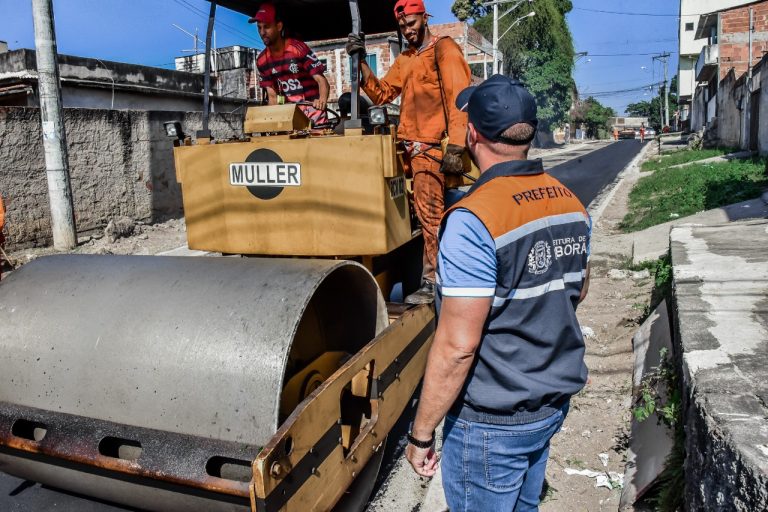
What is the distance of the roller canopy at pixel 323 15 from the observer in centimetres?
498

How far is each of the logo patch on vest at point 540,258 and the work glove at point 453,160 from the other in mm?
2165

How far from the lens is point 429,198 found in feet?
14.7

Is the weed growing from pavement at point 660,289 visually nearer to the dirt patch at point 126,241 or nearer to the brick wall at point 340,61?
the dirt patch at point 126,241

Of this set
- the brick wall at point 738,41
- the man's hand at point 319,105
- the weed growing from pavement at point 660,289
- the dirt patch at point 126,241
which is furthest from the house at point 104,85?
the brick wall at point 738,41

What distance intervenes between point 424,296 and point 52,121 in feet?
25.7

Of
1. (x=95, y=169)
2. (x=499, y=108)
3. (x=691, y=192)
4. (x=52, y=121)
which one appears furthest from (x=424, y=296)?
(x=691, y=192)

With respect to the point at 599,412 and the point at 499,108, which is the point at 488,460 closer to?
the point at 499,108

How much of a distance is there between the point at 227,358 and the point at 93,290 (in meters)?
0.82

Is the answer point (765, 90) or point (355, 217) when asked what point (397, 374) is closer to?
point (355, 217)

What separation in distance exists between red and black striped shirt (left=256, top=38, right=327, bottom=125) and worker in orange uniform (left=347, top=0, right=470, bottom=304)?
60 cm

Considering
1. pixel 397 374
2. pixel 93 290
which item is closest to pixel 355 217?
pixel 397 374

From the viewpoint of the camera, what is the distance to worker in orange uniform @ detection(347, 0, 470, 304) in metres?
4.40

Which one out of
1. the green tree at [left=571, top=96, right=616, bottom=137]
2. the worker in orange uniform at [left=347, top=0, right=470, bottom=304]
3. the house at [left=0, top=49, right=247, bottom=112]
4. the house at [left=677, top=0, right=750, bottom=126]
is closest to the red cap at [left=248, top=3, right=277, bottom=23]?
the worker in orange uniform at [left=347, top=0, right=470, bottom=304]

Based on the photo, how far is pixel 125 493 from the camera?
2.51 meters
